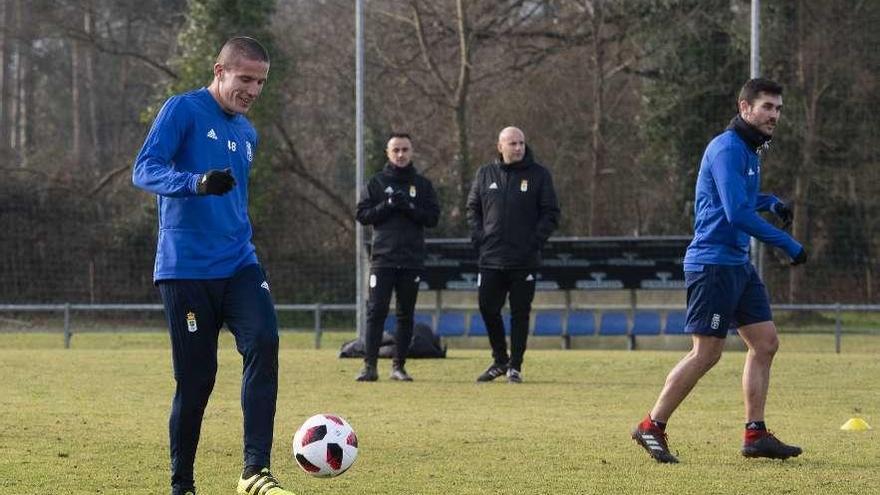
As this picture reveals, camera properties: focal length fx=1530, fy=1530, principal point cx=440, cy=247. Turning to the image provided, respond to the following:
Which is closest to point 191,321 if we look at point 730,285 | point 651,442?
point 651,442

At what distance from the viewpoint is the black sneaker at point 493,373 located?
13773mm

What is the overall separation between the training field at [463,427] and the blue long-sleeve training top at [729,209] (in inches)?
42.9

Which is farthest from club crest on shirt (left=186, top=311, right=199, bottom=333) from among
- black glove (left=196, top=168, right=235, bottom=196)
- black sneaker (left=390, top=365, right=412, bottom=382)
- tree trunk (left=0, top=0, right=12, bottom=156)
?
tree trunk (left=0, top=0, right=12, bottom=156)

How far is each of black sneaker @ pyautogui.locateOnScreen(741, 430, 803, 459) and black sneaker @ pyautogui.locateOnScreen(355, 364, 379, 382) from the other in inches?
234

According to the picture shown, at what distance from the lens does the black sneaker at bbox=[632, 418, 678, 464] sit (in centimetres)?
788

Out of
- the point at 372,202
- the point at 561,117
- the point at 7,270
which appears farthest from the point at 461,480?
the point at 561,117

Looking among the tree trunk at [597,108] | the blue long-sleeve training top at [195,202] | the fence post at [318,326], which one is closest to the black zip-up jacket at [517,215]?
the fence post at [318,326]

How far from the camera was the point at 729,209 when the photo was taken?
25.6ft

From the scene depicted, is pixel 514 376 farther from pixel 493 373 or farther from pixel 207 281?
pixel 207 281

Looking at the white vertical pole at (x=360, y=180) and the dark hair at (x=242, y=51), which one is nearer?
the dark hair at (x=242, y=51)

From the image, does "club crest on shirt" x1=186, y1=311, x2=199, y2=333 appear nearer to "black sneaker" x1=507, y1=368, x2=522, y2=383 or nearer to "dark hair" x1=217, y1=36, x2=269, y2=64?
"dark hair" x1=217, y1=36, x2=269, y2=64

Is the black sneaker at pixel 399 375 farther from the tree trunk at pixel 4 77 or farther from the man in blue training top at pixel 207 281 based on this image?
the tree trunk at pixel 4 77

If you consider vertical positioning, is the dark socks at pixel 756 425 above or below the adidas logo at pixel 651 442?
above

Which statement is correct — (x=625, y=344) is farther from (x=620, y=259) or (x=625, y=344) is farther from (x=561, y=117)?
(x=561, y=117)
